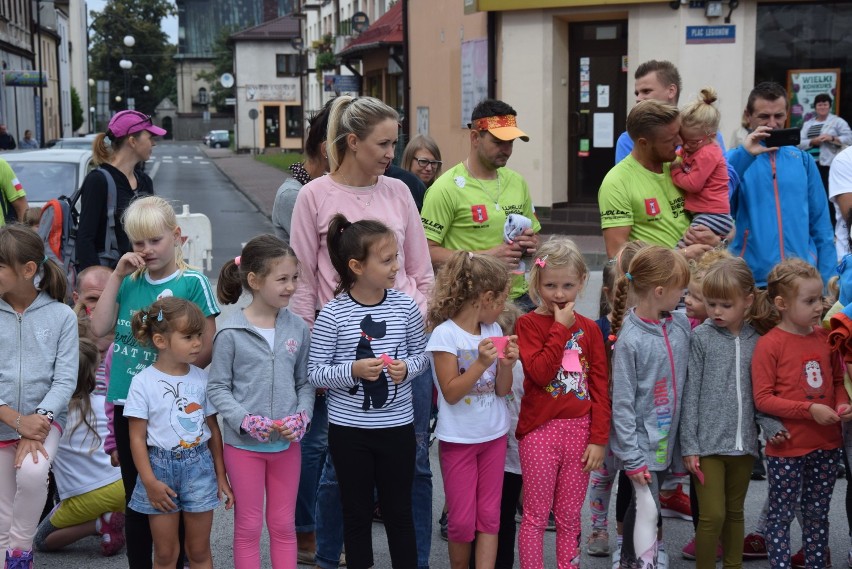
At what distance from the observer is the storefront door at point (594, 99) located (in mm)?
17344

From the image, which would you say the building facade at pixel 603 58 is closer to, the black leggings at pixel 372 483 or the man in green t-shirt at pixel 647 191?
the man in green t-shirt at pixel 647 191

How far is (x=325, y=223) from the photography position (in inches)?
172

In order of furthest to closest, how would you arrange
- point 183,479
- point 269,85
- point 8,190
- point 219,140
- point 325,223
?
point 219,140 → point 269,85 → point 8,190 → point 325,223 → point 183,479

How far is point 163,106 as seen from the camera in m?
100

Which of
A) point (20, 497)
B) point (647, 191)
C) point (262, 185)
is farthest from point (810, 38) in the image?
point (262, 185)

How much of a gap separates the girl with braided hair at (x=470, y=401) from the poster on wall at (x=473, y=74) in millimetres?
14982

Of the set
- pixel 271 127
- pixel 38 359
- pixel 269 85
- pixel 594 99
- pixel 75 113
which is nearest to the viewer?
pixel 38 359

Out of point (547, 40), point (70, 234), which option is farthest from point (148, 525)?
point (547, 40)

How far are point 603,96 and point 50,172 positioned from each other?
9.26 metres

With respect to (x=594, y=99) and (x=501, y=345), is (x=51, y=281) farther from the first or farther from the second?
(x=594, y=99)

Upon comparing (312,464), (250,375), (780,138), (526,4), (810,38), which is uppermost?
(526,4)

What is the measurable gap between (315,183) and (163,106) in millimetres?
100525

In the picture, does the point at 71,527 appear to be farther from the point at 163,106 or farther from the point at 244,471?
the point at 163,106

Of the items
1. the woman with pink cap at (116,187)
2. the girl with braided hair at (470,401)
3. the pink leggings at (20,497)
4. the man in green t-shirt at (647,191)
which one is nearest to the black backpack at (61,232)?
the woman with pink cap at (116,187)
